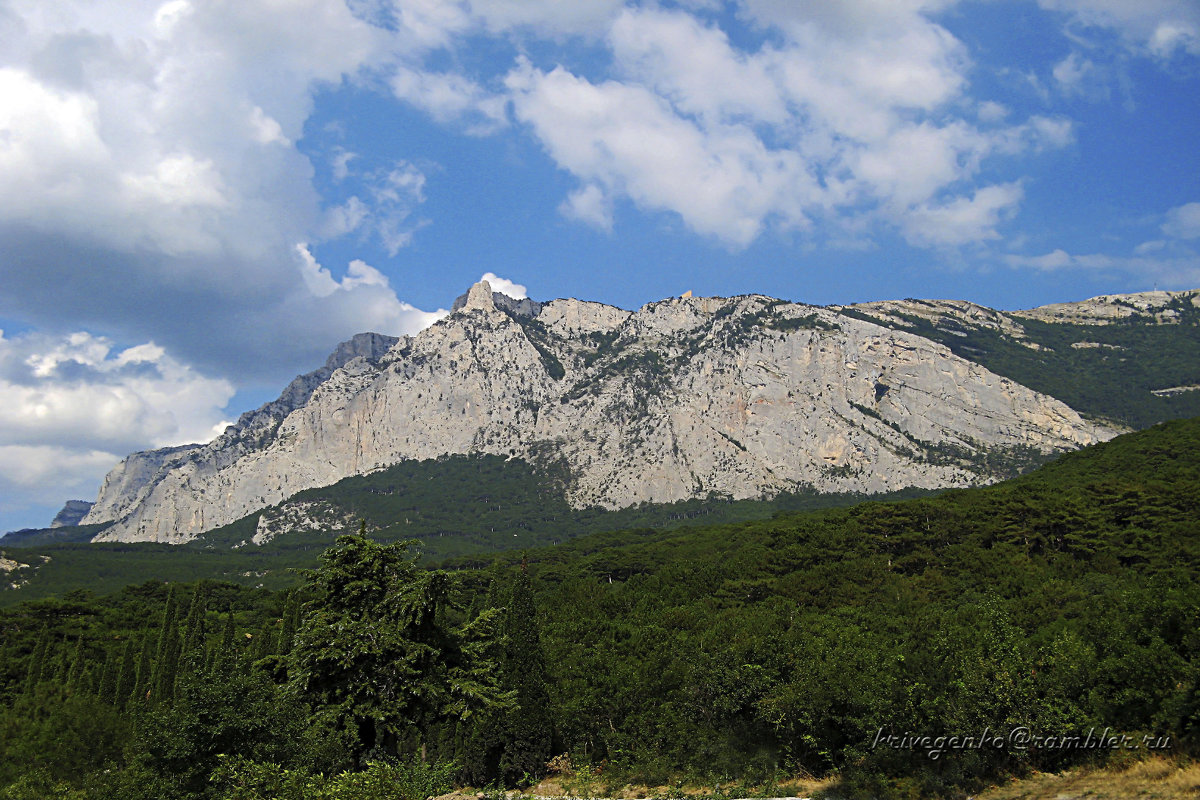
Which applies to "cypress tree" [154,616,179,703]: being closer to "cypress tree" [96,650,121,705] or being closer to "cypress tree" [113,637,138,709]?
"cypress tree" [113,637,138,709]

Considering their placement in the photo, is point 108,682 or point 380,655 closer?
point 380,655

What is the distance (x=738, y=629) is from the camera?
5828 centimetres

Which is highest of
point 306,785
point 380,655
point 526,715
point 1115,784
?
point 380,655

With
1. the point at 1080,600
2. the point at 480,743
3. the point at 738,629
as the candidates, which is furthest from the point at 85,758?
the point at 1080,600

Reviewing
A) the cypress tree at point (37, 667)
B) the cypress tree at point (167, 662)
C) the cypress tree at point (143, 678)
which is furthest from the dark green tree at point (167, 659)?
the cypress tree at point (37, 667)

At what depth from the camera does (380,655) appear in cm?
2252

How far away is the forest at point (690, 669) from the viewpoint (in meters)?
22.9

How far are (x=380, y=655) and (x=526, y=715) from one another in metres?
28.3

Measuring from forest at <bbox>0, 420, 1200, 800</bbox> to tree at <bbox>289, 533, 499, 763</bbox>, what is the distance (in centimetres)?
9

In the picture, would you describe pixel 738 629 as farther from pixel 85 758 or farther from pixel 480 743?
pixel 85 758

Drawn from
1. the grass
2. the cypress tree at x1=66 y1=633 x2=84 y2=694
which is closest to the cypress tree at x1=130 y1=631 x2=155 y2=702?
the cypress tree at x1=66 y1=633 x2=84 y2=694

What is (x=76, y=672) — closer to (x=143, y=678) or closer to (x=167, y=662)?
(x=143, y=678)

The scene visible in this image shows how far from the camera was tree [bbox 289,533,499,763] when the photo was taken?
73.5 ft

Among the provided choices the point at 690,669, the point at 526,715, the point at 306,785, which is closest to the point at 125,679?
the point at 526,715
